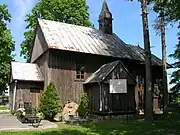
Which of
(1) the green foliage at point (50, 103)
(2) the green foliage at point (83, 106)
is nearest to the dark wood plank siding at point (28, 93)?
(1) the green foliage at point (50, 103)

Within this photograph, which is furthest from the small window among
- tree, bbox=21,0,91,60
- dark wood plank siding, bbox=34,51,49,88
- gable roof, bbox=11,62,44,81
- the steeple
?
tree, bbox=21,0,91,60

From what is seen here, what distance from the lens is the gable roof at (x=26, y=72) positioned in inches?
957

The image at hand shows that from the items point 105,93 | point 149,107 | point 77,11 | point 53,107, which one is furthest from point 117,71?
point 77,11

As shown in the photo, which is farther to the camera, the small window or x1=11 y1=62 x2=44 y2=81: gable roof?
the small window

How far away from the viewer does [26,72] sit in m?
25.3

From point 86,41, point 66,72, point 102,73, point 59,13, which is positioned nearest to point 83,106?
point 102,73

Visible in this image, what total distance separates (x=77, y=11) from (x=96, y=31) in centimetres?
1115

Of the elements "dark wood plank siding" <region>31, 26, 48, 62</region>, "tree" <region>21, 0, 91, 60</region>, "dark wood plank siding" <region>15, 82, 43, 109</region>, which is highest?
"tree" <region>21, 0, 91, 60</region>

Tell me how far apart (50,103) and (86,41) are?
7319 millimetres

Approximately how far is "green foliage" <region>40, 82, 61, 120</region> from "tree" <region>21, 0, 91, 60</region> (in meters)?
18.9

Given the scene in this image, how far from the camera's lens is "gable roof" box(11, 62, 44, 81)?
957 inches

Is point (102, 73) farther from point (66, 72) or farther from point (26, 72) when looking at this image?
point (26, 72)

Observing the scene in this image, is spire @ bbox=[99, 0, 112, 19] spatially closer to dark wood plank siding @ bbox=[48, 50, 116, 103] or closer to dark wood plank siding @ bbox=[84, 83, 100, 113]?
dark wood plank siding @ bbox=[48, 50, 116, 103]

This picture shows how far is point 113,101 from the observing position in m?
22.2
